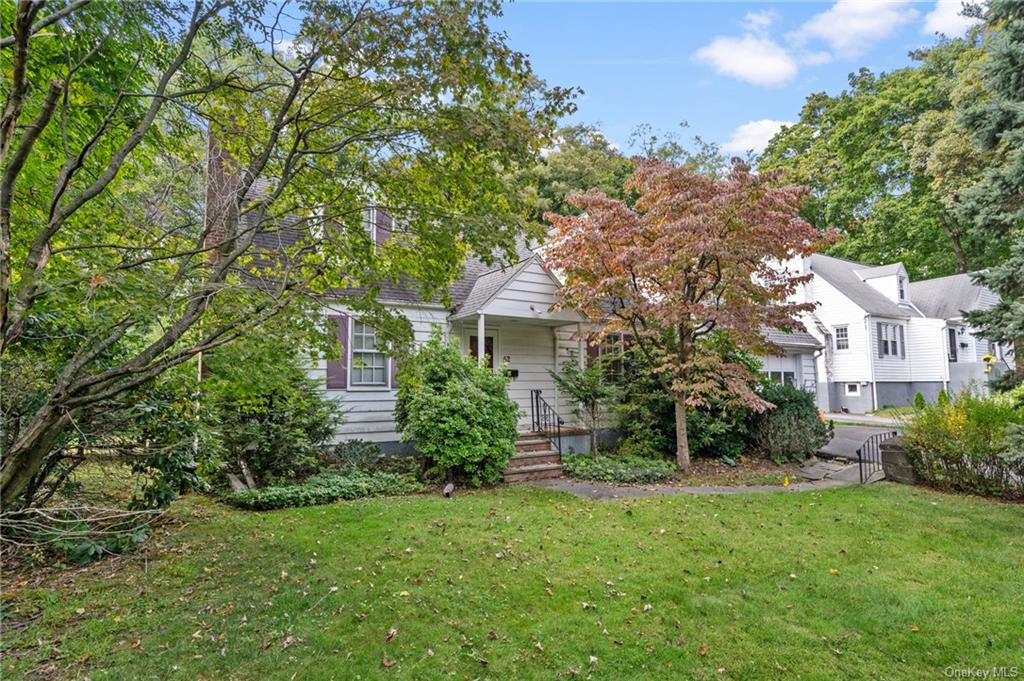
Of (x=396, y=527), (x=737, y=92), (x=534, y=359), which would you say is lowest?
(x=396, y=527)

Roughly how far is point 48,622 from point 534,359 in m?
9.70

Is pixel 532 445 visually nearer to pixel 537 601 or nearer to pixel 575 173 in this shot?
pixel 537 601

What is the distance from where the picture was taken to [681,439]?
10.0 meters

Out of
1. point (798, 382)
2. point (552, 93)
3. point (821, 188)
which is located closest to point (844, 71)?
point (821, 188)

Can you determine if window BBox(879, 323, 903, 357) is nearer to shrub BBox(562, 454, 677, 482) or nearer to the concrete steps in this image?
shrub BBox(562, 454, 677, 482)

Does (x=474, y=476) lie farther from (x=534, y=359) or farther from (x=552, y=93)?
(x=552, y=93)

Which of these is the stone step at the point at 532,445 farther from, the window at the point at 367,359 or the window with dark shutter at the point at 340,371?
the window with dark shutter at the point at 340,371

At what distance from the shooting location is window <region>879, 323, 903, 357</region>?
23469mm

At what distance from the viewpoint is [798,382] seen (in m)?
18.3

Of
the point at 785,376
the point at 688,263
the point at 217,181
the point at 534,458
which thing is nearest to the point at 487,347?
the point at 534,458

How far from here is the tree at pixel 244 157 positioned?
3822 mm

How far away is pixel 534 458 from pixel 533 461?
0.25 feet

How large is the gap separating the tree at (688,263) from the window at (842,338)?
17.1 metres

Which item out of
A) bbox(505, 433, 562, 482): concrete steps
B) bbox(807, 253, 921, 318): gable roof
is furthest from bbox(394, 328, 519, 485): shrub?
bbox(807, 253, 921, 318): gable roof
